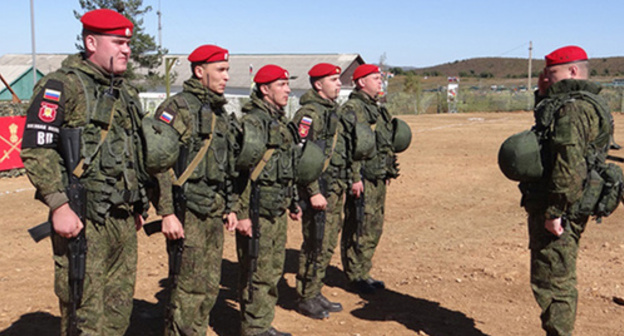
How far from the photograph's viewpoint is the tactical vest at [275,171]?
17.1 feet

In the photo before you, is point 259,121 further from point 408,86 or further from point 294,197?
point 408,86

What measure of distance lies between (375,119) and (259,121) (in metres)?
2.01

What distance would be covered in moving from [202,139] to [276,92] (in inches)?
40.8

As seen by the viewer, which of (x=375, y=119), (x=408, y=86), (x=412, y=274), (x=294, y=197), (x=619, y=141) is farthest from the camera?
(x=408, y=86)

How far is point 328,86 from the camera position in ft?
20.9

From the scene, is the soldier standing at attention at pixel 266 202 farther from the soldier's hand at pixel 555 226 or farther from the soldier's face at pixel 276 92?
the soldier's hand at pixel 555 226

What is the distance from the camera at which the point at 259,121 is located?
5.20 meters

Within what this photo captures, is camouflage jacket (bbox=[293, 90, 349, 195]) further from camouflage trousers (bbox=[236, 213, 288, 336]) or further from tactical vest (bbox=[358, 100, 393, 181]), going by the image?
camouflage trousers (bbox=[236, 213, 288, 336])

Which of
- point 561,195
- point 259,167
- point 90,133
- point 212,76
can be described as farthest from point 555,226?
point 90,133

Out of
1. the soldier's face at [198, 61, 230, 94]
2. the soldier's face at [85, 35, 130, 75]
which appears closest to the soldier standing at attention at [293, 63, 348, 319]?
the soldier's face at [198, 61, 230, 94]

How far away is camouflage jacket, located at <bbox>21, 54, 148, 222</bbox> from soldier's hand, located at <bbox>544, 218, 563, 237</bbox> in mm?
2880

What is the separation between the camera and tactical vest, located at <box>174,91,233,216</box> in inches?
180

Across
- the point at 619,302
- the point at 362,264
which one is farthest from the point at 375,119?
the point at 619,302

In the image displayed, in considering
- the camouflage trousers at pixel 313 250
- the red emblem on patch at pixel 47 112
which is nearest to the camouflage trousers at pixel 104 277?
the red emblem on patch at pixel 47 112
